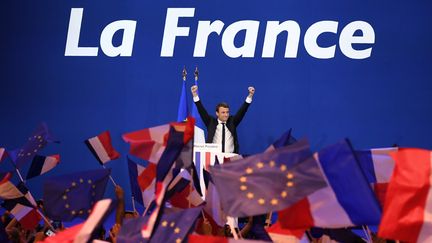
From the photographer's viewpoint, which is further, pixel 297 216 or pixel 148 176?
pixel 148 176

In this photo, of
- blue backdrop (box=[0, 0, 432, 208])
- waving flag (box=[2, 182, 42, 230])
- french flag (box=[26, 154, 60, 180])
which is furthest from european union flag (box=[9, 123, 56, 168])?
blue backdrop (box=[0, 0, 432, 208])

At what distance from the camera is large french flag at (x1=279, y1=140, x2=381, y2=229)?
1750mm

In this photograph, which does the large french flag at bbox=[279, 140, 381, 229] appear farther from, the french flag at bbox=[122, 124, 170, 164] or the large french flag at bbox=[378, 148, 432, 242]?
the french flag at bbox=[122, 124, 170, 164]

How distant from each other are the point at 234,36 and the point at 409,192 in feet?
19.3

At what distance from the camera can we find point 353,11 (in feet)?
23.7

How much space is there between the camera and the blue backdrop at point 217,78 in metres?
7.19

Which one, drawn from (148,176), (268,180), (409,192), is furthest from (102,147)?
(409,192)

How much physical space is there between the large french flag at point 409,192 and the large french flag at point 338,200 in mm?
60

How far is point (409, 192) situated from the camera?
177cm

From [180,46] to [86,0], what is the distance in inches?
60.9

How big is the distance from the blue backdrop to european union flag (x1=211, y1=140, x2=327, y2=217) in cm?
558

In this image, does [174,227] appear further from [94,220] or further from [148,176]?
[148,176]

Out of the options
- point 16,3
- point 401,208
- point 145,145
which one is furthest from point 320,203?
point 16,3

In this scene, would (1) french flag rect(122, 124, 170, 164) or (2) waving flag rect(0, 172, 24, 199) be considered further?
(2) waving flag rect(0, 172, 24, 199)
